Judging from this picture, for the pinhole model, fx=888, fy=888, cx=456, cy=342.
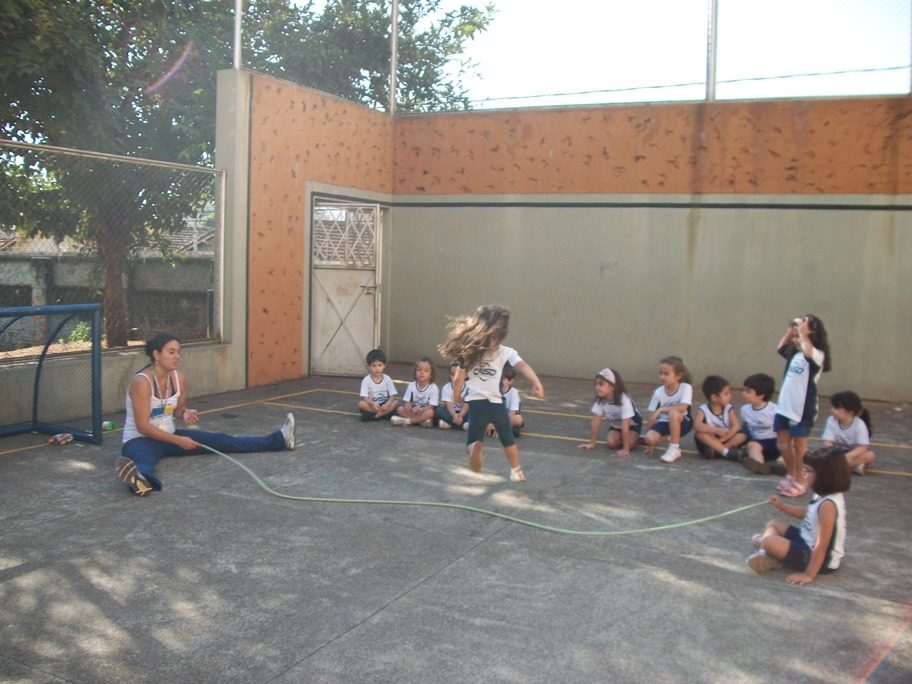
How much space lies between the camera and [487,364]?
706 cm

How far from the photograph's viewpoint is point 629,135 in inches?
513

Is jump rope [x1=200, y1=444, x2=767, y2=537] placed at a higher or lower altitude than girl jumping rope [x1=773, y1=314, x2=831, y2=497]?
lower

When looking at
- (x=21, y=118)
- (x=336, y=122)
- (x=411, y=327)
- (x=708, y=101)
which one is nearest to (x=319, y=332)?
(x=411, y=327)

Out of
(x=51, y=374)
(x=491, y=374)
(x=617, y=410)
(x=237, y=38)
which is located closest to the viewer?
(x=491, y=374)

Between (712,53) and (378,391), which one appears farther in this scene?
(712,53)

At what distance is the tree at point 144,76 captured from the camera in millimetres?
10531

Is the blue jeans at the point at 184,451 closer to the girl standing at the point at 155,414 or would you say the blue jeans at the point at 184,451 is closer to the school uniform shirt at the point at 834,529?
the girl standing at the point at 155,414

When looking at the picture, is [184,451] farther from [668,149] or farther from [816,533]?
[668,149]

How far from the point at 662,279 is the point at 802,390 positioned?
248 inches

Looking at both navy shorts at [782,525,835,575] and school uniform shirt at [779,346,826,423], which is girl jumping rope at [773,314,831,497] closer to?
school uniform shirt at [779,346,826,423]

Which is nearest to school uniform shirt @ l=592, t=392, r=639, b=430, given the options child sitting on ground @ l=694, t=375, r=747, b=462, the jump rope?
child sitting on ground @ l=694, t=375, r=747, b=462

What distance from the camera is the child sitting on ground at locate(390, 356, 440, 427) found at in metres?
9.29

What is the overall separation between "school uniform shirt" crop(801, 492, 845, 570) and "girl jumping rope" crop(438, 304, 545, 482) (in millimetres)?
2455

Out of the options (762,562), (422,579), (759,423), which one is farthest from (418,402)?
(762,562)
